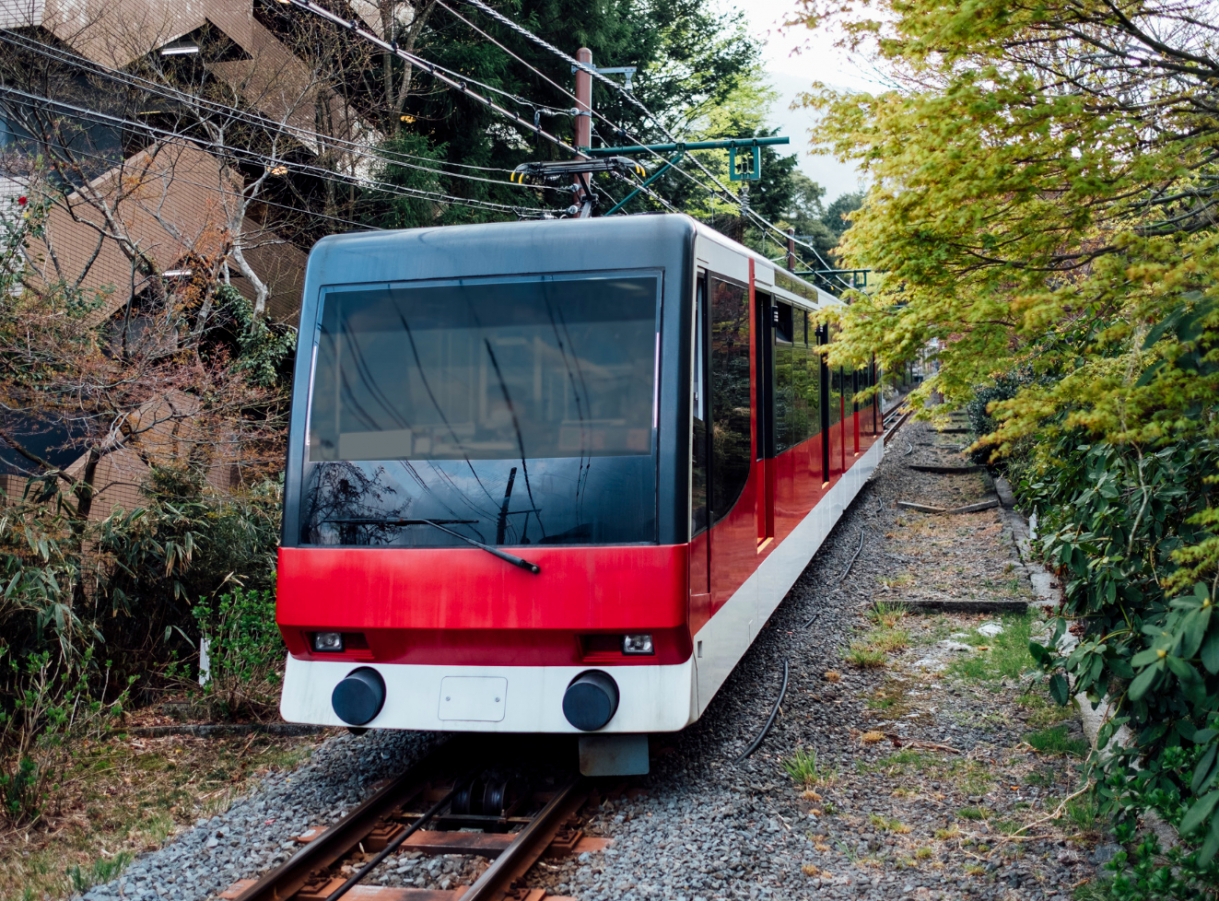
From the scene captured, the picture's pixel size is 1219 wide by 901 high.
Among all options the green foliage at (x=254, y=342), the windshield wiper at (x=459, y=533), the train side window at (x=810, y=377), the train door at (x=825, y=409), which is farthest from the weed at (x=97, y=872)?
the green foliage at (x=254, y=342)

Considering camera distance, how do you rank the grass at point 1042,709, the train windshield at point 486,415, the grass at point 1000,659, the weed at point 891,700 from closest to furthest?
the train windshield at point 486,415 < the grass at point 1042,709 < the weed at point 891,700 < the grass at point 1000,659

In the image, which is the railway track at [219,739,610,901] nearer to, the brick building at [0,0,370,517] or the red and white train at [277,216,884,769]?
the red and white train at [277,216,884,769]

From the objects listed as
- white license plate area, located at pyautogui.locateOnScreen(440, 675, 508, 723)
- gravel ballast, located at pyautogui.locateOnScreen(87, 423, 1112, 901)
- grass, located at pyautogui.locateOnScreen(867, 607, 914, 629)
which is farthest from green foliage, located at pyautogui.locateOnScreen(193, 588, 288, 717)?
grass, located at pyautogui.locateOnScreen(867, 607, 914, 629)

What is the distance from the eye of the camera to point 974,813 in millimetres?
5473

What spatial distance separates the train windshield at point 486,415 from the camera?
550 centimetres

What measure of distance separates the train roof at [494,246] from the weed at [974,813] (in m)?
3.20

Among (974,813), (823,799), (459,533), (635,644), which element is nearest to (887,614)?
(823,799)

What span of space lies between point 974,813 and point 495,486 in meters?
2.88

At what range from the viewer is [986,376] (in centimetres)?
445

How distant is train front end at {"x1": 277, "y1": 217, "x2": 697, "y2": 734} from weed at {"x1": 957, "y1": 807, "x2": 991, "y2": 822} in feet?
4.69

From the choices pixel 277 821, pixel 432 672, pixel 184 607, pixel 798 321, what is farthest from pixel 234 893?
pixel 798 321

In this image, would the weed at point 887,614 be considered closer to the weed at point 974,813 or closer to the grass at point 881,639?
the grass at point 881,639

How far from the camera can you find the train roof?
18.8 ft

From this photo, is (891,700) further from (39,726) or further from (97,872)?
(39,726)
